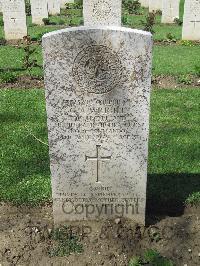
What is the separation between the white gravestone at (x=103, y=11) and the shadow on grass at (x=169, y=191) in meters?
8.16

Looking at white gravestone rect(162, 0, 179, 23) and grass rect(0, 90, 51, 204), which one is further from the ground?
white gravestone rect(162, 0, 179, 23)

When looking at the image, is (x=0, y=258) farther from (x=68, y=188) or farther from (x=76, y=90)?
(x=76, y=90)

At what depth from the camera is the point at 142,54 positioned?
377cm

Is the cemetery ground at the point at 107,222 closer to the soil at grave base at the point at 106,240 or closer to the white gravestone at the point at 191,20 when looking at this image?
the soil at grave base at the point at 106,240

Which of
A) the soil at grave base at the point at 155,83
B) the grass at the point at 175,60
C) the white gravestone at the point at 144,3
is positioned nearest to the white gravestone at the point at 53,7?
the white gravestone at the point at 144,3

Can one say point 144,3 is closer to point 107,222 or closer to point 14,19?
point 14,19

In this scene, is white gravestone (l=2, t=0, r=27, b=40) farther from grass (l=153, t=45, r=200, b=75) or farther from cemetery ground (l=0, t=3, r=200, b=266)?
cemetery ground (l=0, t=3, r=200, b=266)

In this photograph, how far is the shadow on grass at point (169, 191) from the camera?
489 cm

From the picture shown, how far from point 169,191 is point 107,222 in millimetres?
1047

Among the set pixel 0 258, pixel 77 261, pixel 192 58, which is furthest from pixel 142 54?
pixel 192 58

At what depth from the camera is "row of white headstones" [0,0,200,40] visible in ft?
42.0

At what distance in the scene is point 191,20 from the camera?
14.3m

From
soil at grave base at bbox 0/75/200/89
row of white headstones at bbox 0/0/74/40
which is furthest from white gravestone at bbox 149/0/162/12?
soil at grave base at bbox 0/75/200/89

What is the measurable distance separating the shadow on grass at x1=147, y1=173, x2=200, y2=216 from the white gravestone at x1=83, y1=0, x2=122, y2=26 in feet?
26.8
